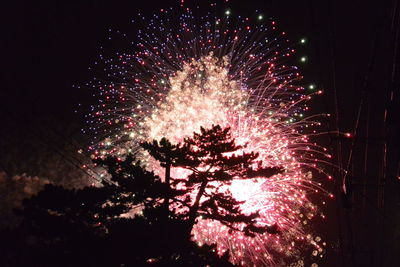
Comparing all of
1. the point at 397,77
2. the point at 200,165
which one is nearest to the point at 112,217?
the point at 200,165

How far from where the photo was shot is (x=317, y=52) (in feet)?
22.3

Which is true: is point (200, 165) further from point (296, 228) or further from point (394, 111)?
point (296, 228)

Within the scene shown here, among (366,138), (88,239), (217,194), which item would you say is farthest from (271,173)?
(88,239)

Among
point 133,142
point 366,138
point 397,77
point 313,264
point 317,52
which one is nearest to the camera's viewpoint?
point 397,77

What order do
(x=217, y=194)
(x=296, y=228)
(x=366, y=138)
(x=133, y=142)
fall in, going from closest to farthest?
(x=366, y=138)
(x=217, y=194)
(x=296, y=228)
(x=133, y=142)

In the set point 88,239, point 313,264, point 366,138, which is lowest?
point 88,239

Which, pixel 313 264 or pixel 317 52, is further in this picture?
pixel 313 264

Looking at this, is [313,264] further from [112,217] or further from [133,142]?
[112,217]

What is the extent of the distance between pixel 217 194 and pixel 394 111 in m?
3.84

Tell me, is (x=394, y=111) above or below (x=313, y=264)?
below

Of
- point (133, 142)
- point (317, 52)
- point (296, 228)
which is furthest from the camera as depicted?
point (133, 142)

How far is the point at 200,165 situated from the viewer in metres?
7.74

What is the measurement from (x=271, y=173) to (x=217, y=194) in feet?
4.19

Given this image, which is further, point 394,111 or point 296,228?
point 296,228
